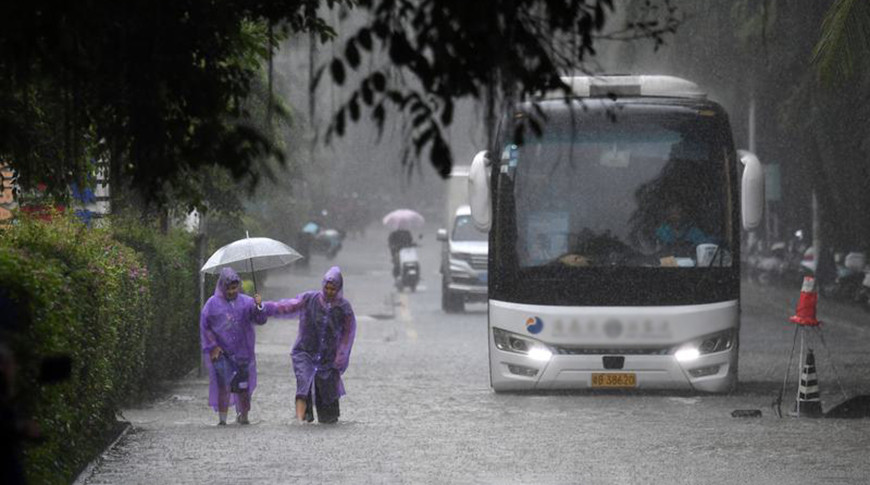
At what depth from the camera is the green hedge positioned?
9.30 metres

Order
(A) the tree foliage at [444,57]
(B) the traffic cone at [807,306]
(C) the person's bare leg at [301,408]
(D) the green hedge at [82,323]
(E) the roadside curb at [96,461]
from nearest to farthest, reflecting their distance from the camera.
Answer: (A) the tree foliage at [444,57]
(D) the green hedge at [82,323]
(E) the roadside curb at [96,461]
(B) the traffic cone at [807,306]
(C) the person's bare leg at [301,408]

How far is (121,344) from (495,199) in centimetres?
456

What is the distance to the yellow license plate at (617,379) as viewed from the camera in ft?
54.5

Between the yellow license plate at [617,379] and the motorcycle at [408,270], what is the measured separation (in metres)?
24.6

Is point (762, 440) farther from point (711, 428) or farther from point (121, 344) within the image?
point (121, 344)

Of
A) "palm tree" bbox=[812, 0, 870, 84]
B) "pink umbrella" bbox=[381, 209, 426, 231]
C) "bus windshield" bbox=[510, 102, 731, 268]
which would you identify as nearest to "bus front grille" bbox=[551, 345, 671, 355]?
"bus windshield" bbox=[510, 102, 731, 268]

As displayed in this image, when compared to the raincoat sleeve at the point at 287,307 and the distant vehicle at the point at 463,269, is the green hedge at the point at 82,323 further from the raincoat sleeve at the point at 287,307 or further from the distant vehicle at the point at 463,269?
the distant vehicle at the point at 463,269

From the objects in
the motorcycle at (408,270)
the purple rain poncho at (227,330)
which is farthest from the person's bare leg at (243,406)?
the motorcycle at (408,270)

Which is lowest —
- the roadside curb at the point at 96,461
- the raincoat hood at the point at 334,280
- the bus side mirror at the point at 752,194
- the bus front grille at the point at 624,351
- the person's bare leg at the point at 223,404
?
the roadside curb at the point at 96,461

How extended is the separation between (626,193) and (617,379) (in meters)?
1.91

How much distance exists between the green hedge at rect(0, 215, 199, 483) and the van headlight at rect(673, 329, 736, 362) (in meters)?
5.25

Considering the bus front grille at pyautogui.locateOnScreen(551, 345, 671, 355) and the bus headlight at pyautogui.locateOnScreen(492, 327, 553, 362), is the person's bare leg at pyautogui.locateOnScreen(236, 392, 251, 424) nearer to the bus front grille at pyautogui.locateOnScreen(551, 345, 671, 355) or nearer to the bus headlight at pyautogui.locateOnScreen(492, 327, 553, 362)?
the bus headlight at pyautogui.locateOnScreen(492, 327, 553, 362)

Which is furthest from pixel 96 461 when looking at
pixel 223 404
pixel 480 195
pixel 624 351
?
pixel 624 351

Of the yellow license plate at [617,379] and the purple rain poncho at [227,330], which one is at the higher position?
the purple rain poncho at [227,330]
